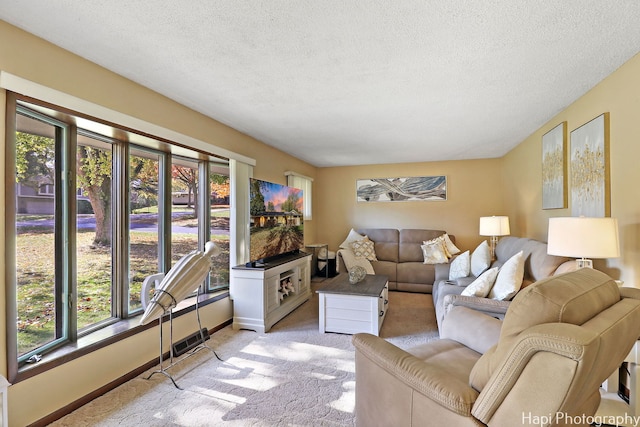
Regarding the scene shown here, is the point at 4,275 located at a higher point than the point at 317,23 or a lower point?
lower

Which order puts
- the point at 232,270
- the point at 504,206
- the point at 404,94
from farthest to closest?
the point at 504,206
the point at 232,270
the point at 404,94

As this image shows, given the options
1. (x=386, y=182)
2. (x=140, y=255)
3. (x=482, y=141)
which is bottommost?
(x=140, y=255)

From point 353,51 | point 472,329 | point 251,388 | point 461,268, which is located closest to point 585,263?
point 472,329

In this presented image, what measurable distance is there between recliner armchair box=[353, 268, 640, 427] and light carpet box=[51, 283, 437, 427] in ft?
1.95

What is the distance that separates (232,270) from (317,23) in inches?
105

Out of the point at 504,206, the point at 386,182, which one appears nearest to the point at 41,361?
the point at 386,182

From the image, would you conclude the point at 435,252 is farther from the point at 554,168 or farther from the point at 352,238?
the point at 554,168

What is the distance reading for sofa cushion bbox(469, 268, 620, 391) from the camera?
3.23ft

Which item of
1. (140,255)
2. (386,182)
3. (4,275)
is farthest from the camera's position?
(386,182)

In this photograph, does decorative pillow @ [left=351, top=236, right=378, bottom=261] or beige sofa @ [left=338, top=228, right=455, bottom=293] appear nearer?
beige sofa @ [left=338, top=228, right=455, bottom=293]

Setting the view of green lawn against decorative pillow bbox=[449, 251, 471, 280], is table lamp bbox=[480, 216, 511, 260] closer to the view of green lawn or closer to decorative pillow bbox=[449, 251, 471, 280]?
decorative pillow bbox=[449, 251, 471, 280]

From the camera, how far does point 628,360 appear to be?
167 centimetres

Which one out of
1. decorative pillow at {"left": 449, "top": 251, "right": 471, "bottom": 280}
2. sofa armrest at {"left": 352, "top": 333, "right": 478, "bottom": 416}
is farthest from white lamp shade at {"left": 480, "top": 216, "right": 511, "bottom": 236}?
sofa armrest at {"left": 352, "top": 333, "right": 478, "bottom": 416}

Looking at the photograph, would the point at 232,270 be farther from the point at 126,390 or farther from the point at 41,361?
the point at 41,361
